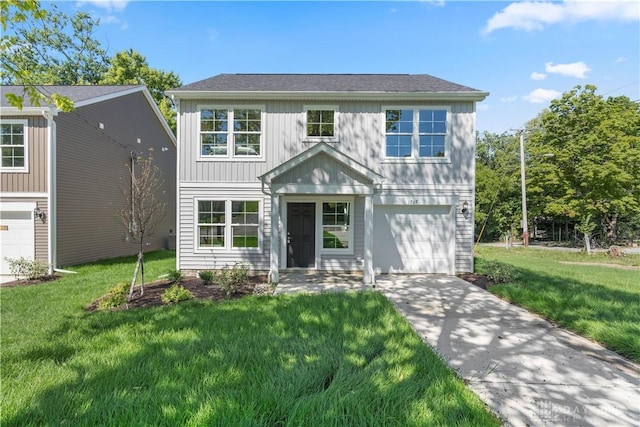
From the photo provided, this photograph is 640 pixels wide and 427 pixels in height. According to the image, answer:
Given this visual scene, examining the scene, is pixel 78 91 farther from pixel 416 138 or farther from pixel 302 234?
pixel 416 138

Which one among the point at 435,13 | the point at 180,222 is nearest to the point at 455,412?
the point at 180,222

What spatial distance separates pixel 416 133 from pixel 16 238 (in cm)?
1336

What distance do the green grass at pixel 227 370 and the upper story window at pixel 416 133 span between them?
18.2 ft

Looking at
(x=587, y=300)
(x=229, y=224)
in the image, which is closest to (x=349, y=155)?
(x=229, y=224)

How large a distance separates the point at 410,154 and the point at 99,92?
12.8 m

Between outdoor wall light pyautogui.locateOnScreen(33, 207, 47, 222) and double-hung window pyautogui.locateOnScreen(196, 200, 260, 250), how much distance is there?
519 centimetres

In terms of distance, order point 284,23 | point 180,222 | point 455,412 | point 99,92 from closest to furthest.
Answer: point 455,412 < point 180,222 < point 284,23 < point 99,92

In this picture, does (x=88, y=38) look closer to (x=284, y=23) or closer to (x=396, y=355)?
(x=284, y=23)

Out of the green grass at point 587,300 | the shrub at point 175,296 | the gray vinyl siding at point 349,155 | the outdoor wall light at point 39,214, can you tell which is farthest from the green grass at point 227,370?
Result: the outdoor wall light at point 39,214

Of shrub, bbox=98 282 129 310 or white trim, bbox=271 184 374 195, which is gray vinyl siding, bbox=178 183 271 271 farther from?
shrub, bbox=98 282 129 310

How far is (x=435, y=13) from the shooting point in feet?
28.5

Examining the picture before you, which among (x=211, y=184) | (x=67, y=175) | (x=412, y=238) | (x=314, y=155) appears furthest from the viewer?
(x=67, y=175)

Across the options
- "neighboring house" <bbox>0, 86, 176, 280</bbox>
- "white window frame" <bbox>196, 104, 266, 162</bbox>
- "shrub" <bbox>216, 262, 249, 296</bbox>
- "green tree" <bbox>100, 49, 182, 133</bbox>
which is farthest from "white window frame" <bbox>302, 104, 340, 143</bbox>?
"green tree" <bbox>100, 49, 182, 133</bbox>

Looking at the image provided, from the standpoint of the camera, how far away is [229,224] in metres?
9.27
